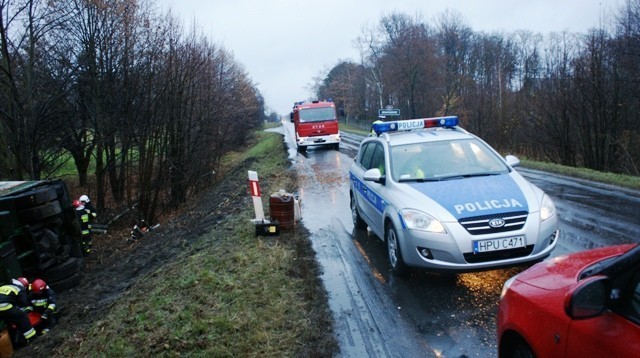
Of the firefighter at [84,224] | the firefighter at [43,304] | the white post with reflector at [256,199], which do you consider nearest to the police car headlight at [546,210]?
the white post with reflector at [256,199]

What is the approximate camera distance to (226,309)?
5.21 meters

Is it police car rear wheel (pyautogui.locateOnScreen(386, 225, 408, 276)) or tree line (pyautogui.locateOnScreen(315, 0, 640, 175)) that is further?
tree line (pyautogui.locateOnScreen(315, 0, 640, 175))

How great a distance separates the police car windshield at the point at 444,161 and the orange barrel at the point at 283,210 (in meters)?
2.60

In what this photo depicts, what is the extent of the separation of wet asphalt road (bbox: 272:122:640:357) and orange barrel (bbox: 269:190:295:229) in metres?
0.46

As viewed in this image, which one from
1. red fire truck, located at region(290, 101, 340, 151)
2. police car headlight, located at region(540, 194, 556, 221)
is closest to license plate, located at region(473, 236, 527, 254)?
police car headlight, located at region(540, 194, 556, 221)

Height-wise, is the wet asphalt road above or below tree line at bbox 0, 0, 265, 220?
below

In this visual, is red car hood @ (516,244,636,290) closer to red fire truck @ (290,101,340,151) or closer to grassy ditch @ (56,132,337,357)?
grassy ditch @ (56,132,337,357)

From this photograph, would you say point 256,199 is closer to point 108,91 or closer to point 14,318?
point 14,318

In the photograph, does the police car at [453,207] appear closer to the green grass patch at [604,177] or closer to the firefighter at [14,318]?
the firefighter at [14,318]

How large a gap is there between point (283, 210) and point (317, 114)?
1810cm

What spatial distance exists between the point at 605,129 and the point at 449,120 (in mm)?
15474

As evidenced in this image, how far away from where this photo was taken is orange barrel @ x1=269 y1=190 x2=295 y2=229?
8.63 metres

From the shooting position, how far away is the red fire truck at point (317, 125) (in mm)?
25828

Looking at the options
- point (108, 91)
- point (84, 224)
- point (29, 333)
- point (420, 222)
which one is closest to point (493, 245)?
point (420, 222)
